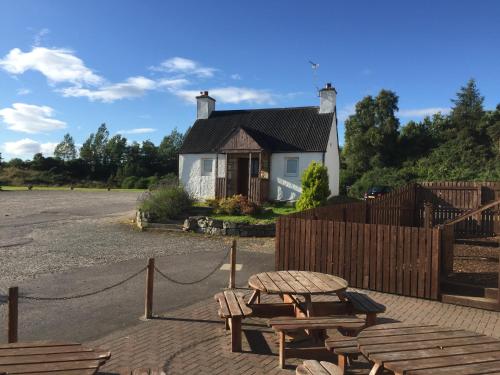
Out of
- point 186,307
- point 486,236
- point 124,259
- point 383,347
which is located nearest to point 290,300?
point 186,307

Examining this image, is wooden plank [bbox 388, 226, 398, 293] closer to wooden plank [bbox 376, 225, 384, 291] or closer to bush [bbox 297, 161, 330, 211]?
wooden plank [bbox 376, 225, 384, 291]

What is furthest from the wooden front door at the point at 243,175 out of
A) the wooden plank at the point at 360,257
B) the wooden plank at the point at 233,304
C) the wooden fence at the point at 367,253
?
the wooden plank at the point at 233,304

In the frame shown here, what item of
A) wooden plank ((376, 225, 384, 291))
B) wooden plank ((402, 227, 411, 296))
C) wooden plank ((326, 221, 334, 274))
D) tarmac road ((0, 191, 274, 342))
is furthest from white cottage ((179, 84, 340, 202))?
wooden plank ((402, 227, 411, 296))

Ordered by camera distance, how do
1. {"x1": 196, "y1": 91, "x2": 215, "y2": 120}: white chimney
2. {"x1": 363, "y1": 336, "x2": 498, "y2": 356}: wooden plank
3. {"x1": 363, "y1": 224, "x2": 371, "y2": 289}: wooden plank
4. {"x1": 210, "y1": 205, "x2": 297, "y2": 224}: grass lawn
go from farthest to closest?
{"x1": 196, "y1": 91, "x2": 215, "y2": 120}: white chimney, {"x1": 210, "y1": 205, "x2": 297, "y2": 224}: grass lawn, {"x1": 363, "y1": 224, "x2": 371, "y2": 289}: wooden plank, {"x1": 363, "y1": 336, "x2": 498, "y2": 356}: wooden plank

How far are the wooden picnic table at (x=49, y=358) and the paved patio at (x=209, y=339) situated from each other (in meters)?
1.21

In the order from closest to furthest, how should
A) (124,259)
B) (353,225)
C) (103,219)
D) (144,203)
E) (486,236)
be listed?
(353,225)
(124,259)
(486,236)
(144,203)
(103,219)

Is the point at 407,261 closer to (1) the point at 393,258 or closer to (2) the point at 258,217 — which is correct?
(1) the point at 393,258

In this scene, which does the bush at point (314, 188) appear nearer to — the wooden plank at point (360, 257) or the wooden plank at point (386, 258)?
the wooden plank at point (360, 257)

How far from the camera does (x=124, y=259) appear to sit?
11.4 m

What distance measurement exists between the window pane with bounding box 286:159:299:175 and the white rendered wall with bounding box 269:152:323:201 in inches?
10.0

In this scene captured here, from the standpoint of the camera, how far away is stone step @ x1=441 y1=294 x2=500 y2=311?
7348mm

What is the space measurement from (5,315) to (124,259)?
4901 mm

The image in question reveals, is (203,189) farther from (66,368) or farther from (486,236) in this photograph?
(66,368)

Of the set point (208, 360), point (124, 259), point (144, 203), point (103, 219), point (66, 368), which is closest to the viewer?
point (66, 368)
